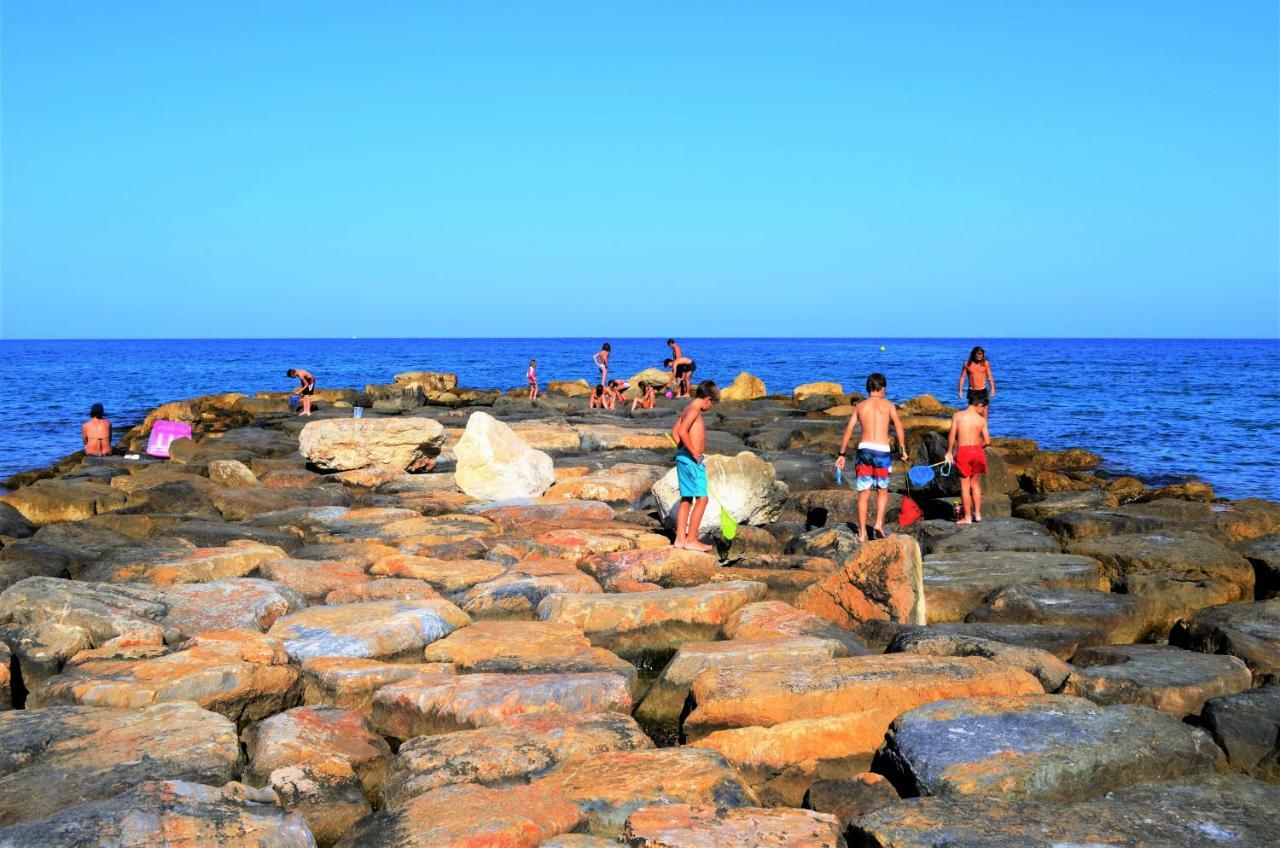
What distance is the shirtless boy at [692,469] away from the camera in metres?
10.6

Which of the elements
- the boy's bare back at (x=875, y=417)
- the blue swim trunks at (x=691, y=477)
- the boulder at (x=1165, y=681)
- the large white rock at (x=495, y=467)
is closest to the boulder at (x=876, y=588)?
the boulder at (x=1165, y=681)

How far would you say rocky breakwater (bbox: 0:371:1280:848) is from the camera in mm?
4871

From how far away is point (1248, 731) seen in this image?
5.80 metres

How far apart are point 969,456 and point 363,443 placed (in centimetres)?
A: 832

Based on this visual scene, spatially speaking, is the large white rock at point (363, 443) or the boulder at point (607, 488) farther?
the large white rock at point (363, 443)

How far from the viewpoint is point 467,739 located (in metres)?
5.75

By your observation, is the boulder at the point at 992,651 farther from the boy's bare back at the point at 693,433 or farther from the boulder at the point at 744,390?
the boulder at the point at 744,390

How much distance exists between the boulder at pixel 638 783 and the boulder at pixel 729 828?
17 centimetres

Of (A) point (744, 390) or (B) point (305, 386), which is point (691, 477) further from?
(A) point (744, 390)

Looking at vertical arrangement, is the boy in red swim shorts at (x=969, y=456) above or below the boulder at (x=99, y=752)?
above

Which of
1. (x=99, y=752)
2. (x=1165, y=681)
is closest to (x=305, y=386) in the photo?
(x=99, y=752)

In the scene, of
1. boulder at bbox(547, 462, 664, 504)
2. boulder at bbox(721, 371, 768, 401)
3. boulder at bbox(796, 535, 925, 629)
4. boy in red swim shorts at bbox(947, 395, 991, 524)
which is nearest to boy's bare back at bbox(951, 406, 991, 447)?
boy in red swim shorts at bbox(947, 395, 991, 524)

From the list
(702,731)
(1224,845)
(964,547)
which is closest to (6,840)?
(702,731)

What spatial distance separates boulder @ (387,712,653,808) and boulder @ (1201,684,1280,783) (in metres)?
3.20
